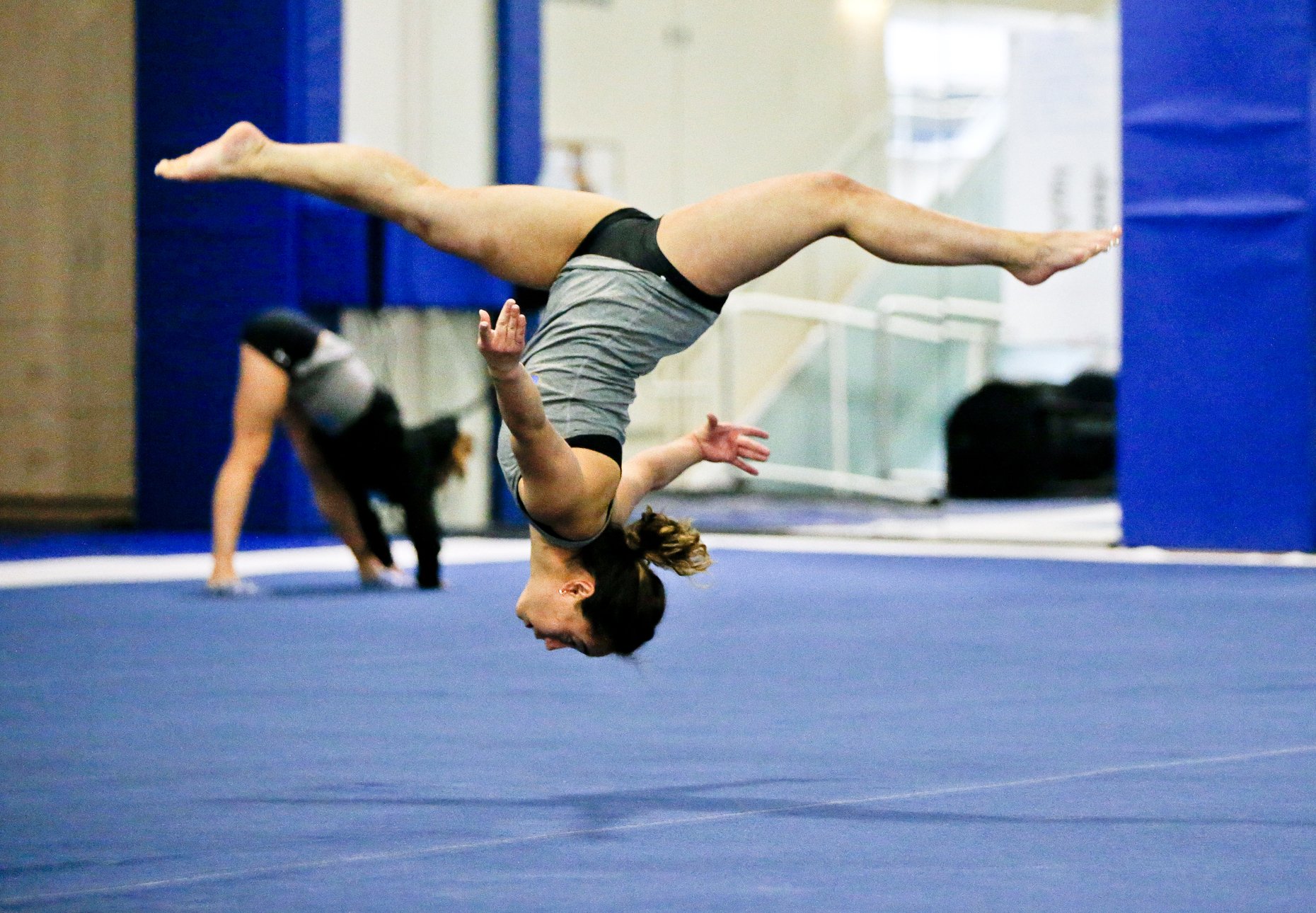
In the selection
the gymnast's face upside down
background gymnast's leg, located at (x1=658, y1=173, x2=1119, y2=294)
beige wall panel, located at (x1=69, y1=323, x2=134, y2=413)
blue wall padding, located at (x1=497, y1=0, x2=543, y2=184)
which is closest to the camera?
background gymnast's leg, located at (x1=658, y1=173, x2=1119, y2=294)

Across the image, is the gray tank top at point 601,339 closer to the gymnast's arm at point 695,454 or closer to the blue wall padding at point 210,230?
the gymnast's arm at point 695,454

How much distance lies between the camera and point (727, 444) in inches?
169

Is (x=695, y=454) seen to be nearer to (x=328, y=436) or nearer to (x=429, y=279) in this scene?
(x=328, y=436)

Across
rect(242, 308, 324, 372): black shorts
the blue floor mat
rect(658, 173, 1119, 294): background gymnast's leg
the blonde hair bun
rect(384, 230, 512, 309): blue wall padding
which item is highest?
rect(384, 230, 512, 309): blue wall padding

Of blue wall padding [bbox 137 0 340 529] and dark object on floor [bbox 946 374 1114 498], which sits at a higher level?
blue wall padding [bbox 137 0 340 529]

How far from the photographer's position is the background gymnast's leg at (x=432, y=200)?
385 centimetres

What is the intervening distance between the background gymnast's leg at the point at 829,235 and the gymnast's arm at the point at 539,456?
0.48m

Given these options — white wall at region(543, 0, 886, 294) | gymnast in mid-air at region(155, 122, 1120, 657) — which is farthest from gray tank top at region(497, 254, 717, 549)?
white wall at region(543, 0, 886, 294)

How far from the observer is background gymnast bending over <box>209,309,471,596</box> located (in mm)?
6559

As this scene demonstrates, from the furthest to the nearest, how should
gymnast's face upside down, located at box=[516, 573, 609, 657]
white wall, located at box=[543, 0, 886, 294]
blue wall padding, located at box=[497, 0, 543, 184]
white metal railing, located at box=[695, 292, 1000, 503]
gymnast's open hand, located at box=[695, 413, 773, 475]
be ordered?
white wall, located at box=[543, 0, 886, 294]
white metal railing, located at box=[695, 292, 1000, 503]
blue wall padding, located at box=[497, 0, 543, 184]
gymnast's open hand, located at box=[695, 413, 773, 475]
gymnast's face upside down, located at box=[516, 573, 609, 657]

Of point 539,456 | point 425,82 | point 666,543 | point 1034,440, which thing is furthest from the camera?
point 1034,440

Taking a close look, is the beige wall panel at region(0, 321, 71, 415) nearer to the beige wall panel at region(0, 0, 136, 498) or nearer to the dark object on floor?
the beige wall panel at region(0, 0, 136, 498)

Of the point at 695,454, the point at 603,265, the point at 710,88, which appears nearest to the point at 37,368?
the point at 710,88

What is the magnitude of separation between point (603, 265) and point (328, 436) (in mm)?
3108
